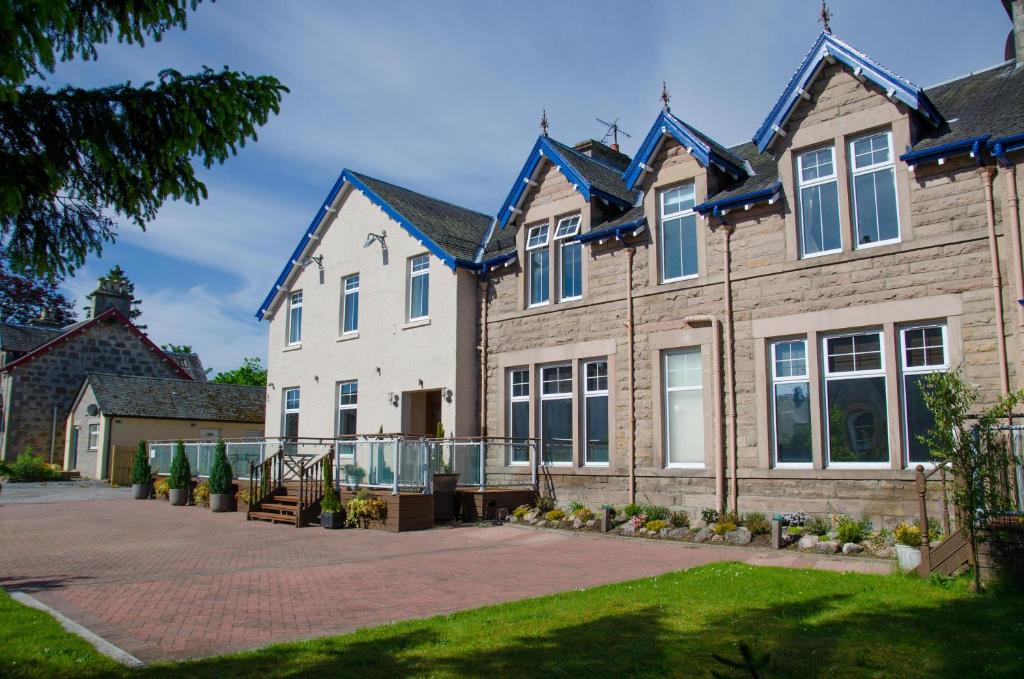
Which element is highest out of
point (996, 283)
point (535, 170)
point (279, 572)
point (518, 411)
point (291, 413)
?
point (535, 170)

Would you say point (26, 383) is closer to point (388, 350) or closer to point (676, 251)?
point (388, 350)

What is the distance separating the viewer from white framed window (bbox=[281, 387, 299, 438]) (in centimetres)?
2591

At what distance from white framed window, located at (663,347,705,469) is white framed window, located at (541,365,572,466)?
2.76 m

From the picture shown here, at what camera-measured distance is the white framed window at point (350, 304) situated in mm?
24062

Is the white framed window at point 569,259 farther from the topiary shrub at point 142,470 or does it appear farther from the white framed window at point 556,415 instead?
the topiary shrub at point 142,470

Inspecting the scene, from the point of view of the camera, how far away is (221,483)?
22.0m

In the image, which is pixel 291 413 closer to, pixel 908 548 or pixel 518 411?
pixel 518 411

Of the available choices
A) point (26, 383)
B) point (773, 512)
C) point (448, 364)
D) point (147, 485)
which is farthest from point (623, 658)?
point (26, 383)

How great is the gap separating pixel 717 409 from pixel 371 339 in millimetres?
11252

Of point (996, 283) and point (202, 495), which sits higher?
point (996, 283)

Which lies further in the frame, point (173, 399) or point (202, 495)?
point (173, 399)

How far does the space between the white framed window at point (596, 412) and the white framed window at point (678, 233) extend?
262 centimetres

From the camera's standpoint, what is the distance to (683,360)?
16234 millimetres

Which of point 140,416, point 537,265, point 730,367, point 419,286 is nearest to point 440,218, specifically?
point 419,286
